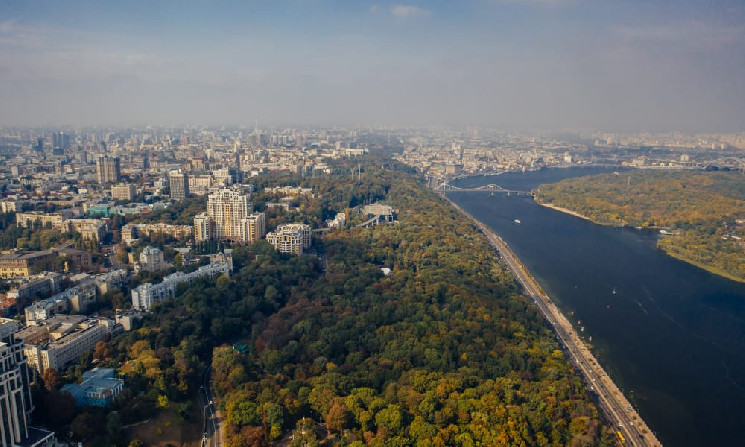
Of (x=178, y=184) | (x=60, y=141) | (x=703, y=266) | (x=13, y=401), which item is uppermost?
(x=60, y=141)

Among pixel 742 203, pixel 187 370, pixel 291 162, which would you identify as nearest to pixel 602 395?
pixel 187 370

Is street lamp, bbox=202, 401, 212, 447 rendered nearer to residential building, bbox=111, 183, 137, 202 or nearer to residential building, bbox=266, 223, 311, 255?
residential building, bbox=266, 223, 311, 255

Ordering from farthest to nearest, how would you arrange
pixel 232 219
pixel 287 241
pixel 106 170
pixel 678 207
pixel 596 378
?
pixel 106 170
pixel 678 207
pixel 232 219
pixel 287 241
pixel 596 378

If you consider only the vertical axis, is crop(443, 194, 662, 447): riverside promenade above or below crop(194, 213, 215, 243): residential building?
below

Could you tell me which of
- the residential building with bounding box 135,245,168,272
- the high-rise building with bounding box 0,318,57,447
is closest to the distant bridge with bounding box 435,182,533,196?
the residential building with bounding box 135,245,168,272

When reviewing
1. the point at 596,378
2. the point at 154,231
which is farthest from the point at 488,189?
the point at 596,378

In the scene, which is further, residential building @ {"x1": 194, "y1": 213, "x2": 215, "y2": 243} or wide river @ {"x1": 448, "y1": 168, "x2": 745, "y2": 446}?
residential building @ {"x1": 194, "y1": 213, "x2": 215, "y2": 243}

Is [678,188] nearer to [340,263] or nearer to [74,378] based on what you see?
Result: [340,263]

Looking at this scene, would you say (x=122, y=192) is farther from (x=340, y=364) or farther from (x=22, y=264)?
(x=340, y=364)
